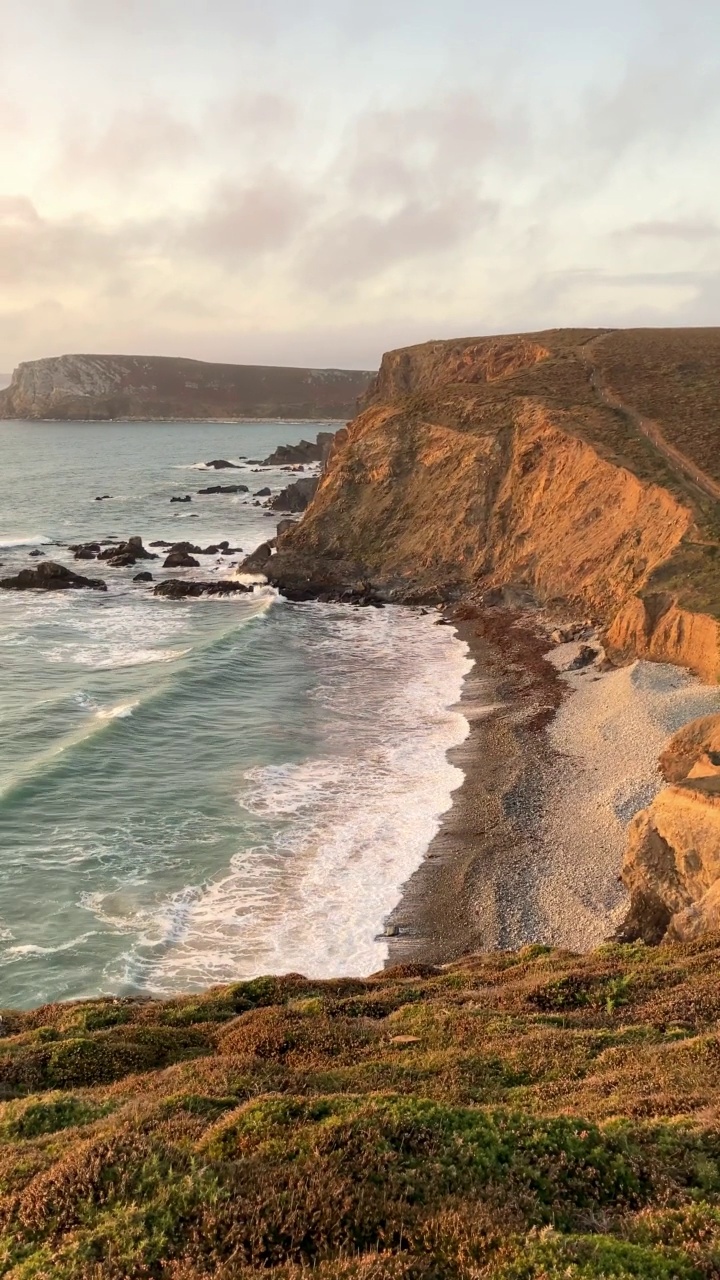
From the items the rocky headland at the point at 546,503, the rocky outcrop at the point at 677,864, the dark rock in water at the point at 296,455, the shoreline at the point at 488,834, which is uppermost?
the dark rock in water at the point at 296,455

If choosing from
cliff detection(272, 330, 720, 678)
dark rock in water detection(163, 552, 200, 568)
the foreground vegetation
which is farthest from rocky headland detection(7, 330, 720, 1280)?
dark rock in water detection(163, 552, 200, 568)

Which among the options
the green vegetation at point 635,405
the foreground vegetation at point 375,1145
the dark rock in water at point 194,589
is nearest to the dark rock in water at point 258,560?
the dark rock in water at point 194,589

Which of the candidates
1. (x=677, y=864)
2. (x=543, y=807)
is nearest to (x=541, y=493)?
(x=543, y=807)

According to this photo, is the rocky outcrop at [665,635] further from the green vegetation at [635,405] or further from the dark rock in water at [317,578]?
the dark rock in water at [317,578]

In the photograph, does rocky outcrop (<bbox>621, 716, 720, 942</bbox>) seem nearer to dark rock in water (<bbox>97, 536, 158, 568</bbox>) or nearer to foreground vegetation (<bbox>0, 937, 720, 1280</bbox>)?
foreground vegetation (<bbox>0, 937, 720, 1280</bbox>)

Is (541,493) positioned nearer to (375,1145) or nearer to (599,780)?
(599,780)

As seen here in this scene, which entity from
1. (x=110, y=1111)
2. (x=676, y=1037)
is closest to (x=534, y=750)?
(x=676, y=1037)
